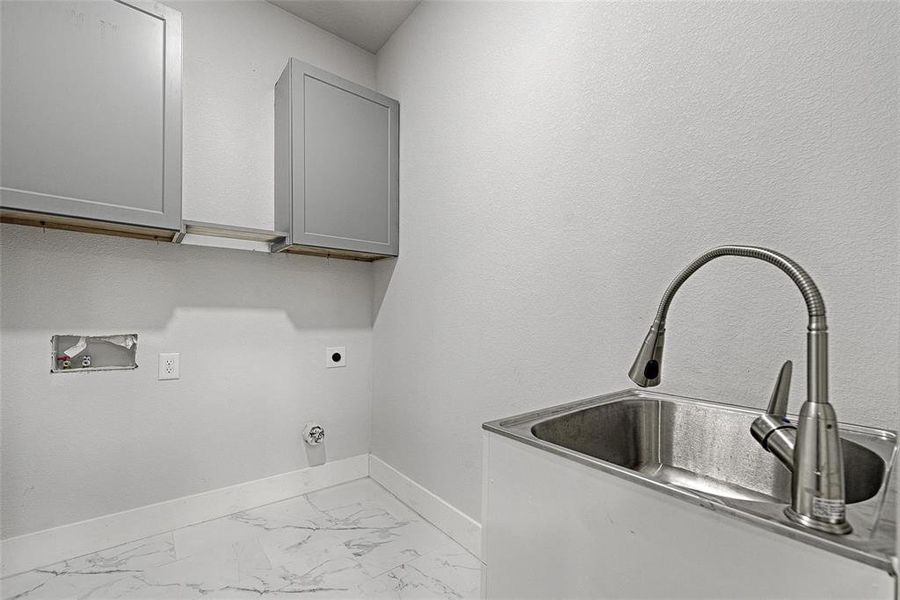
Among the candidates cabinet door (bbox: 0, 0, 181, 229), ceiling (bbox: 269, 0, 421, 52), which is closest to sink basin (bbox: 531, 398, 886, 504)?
cabinet door (bbox: 0, 0, 181, 229)

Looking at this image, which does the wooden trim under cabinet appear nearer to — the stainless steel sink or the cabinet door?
the cabinet door

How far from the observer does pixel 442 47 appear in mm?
2084

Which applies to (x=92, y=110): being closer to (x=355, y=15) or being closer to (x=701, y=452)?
(x=355, y=15)

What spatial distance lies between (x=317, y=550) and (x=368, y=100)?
6.96 ft

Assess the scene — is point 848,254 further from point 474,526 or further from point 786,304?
point 474,526

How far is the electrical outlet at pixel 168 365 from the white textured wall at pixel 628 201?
106cm

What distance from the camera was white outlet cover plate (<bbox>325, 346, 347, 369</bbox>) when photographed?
2477 millimetres

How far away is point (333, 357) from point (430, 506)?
3.14ft

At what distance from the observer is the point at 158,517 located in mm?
1952

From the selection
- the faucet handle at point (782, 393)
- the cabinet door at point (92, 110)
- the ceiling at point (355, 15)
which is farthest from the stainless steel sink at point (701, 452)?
the ceiling at point (355, 15)

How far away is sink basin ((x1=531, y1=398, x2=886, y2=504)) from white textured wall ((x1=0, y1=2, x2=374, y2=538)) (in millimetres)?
1741

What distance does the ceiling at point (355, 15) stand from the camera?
7.31ft

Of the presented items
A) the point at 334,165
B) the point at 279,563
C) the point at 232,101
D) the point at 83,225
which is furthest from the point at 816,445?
the point at 232,101

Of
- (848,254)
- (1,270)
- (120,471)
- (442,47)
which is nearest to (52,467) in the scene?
(120,471)
